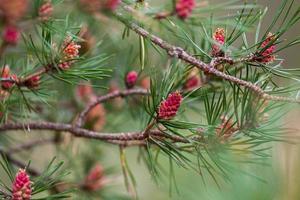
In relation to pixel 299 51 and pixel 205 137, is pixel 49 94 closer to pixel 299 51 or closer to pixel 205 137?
pixel 205 137

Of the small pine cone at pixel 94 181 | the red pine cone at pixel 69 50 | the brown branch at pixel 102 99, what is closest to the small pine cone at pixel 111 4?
the red pine cone at pixel 69 50

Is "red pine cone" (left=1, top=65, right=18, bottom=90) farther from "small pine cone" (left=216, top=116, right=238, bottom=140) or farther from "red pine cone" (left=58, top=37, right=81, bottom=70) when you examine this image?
"small pine cone" (left=216, top=116, right=238, bottom=140)

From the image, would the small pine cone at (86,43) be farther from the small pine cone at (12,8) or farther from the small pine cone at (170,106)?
the small pine cone at (12,8)

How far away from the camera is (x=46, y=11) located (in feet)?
1.66

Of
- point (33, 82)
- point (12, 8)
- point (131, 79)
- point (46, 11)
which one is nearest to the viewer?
point (12, 8)

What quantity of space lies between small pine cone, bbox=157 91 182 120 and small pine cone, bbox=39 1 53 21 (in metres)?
0.13

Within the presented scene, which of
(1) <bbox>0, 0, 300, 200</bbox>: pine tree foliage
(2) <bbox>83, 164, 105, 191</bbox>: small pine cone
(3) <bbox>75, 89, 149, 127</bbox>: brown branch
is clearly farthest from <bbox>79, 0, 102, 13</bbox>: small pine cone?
(2) <bbox>83, 164, 105, 191</bbox>: small pine cone

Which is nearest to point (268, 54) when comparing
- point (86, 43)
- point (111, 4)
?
point (111, 4)

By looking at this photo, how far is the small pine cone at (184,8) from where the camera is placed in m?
0.46

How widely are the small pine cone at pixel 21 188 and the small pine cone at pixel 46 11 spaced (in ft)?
0.51

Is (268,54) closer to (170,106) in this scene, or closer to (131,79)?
(170,106)

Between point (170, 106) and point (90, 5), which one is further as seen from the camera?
point (170, 106)

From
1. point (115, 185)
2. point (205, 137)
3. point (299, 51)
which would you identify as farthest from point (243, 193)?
point (299, 51)

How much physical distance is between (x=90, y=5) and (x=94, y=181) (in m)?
0.47
